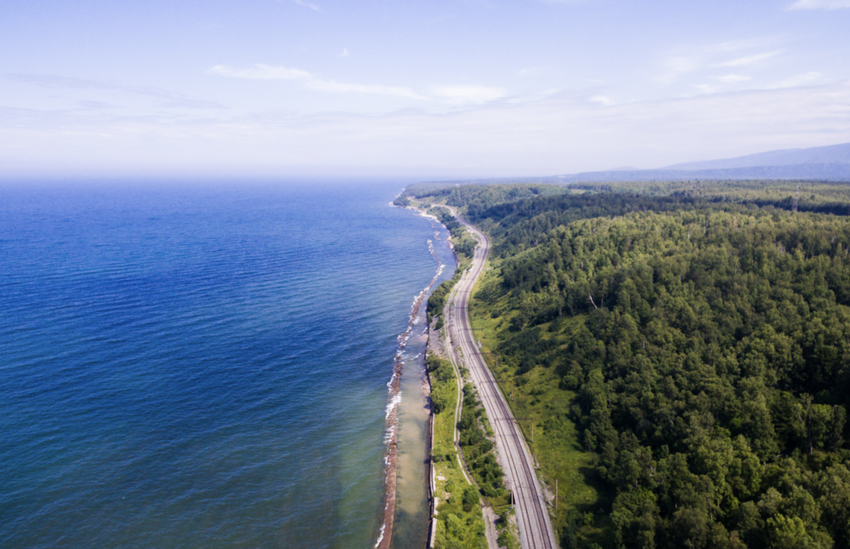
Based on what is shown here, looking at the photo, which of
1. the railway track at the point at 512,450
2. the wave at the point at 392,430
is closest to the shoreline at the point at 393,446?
the wave at the point at 392,430

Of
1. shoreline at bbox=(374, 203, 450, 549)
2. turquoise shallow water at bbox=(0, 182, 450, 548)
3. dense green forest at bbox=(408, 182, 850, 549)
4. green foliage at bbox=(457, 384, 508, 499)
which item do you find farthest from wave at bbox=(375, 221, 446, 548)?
dense green forest at bbox=(408, 182, 850, 549)

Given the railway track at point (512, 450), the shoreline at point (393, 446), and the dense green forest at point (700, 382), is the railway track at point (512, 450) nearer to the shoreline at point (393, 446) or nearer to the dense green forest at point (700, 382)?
the dense green forest at point (700, 382)

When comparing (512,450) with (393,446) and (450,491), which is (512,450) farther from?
(393,446)

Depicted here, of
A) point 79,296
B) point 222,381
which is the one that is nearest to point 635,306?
point 222,381

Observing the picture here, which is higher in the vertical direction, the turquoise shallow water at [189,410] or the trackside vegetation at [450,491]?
the turquoise shallow water at [189,410]

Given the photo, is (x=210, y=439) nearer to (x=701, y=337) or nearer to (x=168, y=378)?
(x=168, y=378)

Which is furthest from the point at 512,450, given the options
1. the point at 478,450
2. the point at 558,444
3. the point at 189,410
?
the point at 189,410
